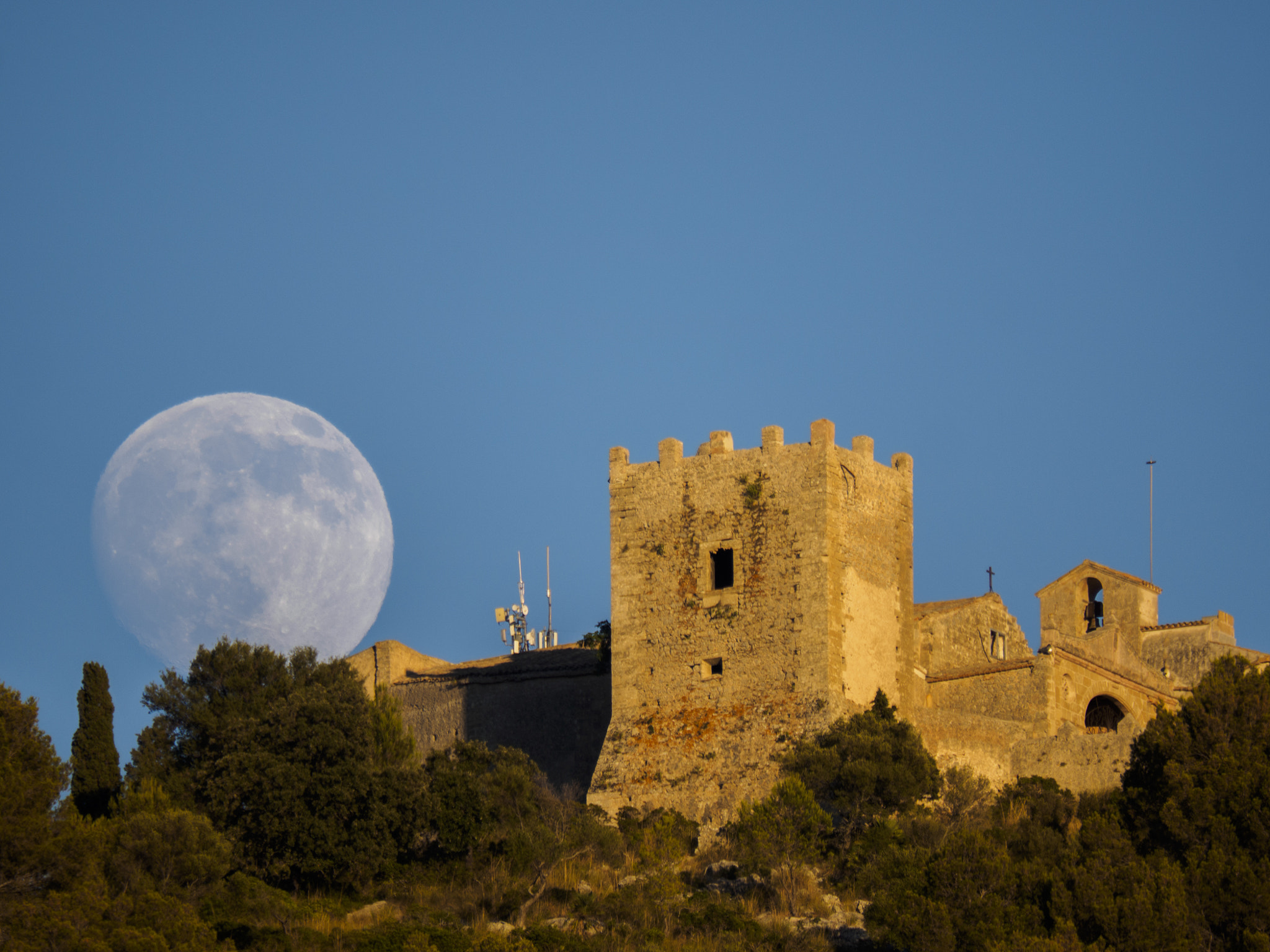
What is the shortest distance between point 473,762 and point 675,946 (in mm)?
8203

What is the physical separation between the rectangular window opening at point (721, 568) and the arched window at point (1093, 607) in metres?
12.9

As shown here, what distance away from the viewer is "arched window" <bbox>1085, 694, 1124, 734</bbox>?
133ft

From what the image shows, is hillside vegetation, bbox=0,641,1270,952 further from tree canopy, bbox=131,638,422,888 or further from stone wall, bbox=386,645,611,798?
stone wall, bbox=386,645,611,798

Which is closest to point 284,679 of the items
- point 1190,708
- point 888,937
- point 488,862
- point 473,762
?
point 473,762

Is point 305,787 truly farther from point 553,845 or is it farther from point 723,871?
point 723,871

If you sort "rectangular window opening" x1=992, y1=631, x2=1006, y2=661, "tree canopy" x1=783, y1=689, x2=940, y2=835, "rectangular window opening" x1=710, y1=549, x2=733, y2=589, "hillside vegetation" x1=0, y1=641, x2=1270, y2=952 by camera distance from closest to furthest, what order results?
1. "hillside vegetation" x1=0, y1=641, x2=1270, y2=952
2. "tree canopy" x1=783, y1=689, x2=940, y2=835
3. "rectangular window opening" x1=710, y1=549, x2=733, y2=589
4. "rectangular window opening" x1=992, y1=631, x2=1006, y2=661

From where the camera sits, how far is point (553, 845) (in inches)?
1316

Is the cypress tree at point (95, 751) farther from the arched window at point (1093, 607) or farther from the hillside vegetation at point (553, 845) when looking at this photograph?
the arched window at point (1093, 607)

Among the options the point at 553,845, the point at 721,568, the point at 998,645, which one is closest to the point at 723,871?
the point at 553,845

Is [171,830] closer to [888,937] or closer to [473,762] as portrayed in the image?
[473,762]

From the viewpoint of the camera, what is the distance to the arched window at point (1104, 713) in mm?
40562

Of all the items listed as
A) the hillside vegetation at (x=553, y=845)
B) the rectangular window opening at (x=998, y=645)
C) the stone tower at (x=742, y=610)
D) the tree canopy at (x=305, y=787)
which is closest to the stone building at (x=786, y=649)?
the stone tower at (x=742, y=610)

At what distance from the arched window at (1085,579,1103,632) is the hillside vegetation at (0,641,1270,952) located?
12.0 metres

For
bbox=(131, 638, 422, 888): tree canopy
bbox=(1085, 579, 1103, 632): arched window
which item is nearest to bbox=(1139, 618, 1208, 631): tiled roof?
bbox=(1085, 579, 1103, 632): arched window
